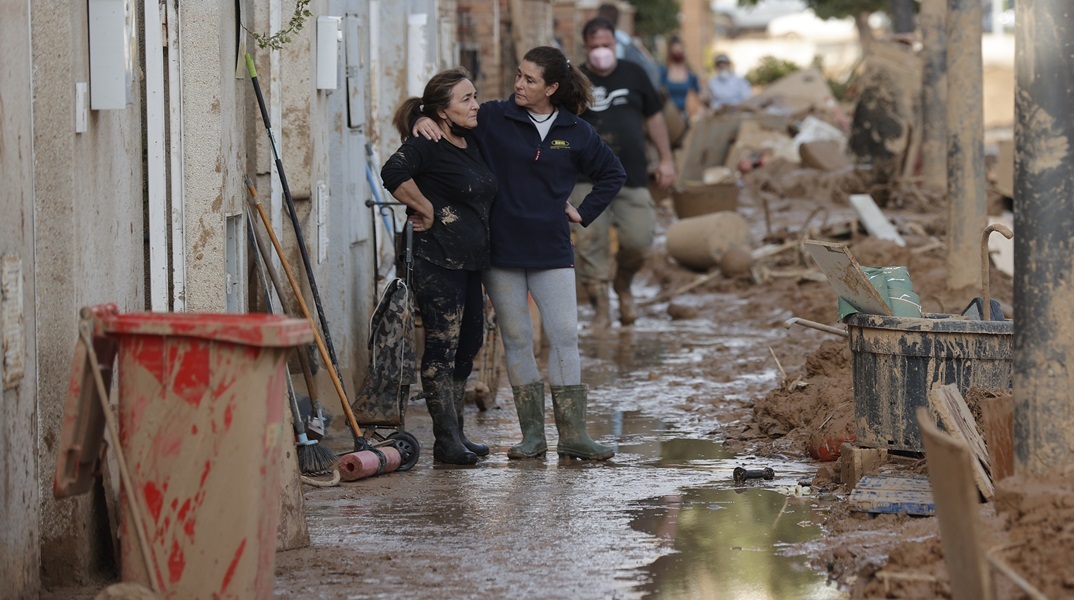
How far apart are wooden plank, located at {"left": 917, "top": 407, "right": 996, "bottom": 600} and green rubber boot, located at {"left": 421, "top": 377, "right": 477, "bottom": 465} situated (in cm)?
343

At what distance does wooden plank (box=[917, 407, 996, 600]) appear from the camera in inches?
160

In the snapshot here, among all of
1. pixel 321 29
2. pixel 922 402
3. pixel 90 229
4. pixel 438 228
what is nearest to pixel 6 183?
pixel 90 229

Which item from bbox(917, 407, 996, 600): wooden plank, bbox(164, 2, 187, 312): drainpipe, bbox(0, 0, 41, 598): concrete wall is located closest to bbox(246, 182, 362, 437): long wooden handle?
bbox(164, 2, 187, 312): drainpipe

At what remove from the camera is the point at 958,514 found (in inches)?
162

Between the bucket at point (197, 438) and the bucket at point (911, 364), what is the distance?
9.67 feet

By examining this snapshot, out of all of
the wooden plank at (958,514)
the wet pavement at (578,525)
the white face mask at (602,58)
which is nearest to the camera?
the wooden plank at (958,514)

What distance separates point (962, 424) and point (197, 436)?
3.02 m

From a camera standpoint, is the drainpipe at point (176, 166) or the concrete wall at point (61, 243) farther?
the drainpipe at point (176, 166)

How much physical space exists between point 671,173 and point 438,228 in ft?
18.2

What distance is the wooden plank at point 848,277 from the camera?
645 centimetres

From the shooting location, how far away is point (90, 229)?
5.38m

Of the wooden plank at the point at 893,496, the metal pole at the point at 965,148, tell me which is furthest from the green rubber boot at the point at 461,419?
the metal pole at the point at 965,148

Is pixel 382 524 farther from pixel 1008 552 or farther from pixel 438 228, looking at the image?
pixel 1008 552

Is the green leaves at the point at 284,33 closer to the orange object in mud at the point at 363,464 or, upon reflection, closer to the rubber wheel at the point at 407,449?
the rubber wheel at the point at 407,449
